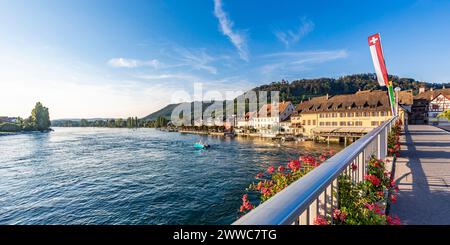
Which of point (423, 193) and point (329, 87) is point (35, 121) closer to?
point (423, 193)

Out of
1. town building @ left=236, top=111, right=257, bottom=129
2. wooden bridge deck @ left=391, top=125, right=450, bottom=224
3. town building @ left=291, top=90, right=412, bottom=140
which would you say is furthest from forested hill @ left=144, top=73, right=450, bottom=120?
wooden bridge deck @ left=391, top=125, right=450, bottom=224

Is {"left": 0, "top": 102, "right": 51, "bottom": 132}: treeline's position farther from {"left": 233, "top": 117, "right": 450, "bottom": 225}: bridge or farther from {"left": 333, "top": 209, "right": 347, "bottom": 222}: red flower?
{"left": 333, "top": 209, "right": 347, "bottom": 222}: red flower

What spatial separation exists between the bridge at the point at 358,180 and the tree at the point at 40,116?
375 feet

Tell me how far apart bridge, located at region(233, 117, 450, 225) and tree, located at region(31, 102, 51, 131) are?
11433 centimetres

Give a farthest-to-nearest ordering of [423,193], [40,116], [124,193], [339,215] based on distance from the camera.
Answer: [40,116] → [124,193] → [423,193] → [339,215]

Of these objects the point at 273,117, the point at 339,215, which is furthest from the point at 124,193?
the point at 273,117

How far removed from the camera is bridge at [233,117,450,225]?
36.8 inches

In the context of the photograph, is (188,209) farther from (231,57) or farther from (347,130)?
(347,130)

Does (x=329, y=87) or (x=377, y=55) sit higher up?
(x=329, y=87)

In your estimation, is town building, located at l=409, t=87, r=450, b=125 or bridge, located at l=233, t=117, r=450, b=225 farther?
town building, located at l=409, t=87, r=450, b=125

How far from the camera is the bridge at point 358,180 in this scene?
3.07ft

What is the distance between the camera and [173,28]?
1191 cm

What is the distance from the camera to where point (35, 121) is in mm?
95312

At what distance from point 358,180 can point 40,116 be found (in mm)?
119718
